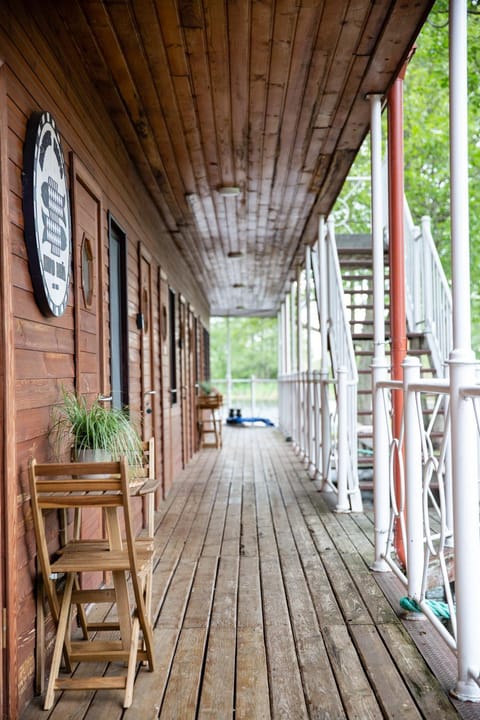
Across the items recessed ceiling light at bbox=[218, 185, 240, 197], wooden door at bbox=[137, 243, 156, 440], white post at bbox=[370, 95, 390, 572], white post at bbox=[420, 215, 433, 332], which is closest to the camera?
white post at bbox=[370, 95, 390, 572]

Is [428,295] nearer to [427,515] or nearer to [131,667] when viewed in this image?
[427,515]

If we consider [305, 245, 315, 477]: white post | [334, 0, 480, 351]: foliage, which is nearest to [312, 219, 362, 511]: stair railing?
[305, 245, 315, 477]: white post

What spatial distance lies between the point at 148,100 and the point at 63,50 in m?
0.82

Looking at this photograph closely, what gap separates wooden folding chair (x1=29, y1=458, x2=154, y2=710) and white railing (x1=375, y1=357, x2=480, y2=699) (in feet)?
3.42

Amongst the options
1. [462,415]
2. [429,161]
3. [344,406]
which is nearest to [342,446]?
[344,406]

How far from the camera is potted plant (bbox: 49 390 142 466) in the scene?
266cm

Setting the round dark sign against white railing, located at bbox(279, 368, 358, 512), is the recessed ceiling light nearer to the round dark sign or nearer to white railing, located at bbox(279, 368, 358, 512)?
white railing, located at bbox(279, 368, 358, 512)

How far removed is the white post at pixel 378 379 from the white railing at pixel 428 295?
1.95 meters

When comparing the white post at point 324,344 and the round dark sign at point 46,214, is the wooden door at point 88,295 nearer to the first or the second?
the round dark sign at point 46,214

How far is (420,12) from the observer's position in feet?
9.31

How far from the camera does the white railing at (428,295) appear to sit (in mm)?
5828

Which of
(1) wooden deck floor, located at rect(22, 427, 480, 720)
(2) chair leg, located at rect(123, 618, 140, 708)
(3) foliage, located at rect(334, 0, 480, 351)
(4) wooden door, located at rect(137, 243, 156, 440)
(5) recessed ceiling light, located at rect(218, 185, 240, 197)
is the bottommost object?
(1) wooden deck floor, located at rect(22, 427, 480, 720)

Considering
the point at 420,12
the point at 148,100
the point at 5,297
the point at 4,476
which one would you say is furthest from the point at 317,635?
the point at 148,100

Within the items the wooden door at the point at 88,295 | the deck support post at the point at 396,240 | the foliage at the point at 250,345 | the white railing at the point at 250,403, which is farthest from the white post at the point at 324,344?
the foliage at the point at 250,345
